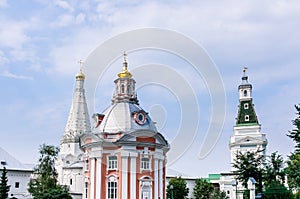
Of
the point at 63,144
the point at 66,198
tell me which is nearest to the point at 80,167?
the point at 63,144

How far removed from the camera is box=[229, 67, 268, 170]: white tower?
222 ft

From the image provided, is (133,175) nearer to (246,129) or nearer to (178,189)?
(178,189)

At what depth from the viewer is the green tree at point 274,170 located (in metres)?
41.3

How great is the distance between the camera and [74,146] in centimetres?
6919

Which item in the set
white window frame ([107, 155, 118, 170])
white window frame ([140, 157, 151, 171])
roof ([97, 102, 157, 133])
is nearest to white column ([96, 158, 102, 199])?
white window frame ([107, 155, 118, 170])

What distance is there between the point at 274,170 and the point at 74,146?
3749 centimetres

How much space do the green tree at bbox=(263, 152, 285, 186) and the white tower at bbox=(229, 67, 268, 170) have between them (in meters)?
22.2

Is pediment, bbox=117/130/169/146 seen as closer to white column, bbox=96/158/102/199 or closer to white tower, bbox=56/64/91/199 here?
white column, bbox=96/158/102/199

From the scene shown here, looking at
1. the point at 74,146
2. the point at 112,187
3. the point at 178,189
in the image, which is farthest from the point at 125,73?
the point at 74,146

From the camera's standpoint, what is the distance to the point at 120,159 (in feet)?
134

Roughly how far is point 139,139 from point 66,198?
31.8ft

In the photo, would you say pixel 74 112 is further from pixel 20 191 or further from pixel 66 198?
pixel 66 198

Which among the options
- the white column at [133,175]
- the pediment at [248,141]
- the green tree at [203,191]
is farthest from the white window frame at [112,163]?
the pediment at [248,141]

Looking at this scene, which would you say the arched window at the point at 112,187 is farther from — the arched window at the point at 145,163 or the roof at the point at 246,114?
the roof at the point at 246,114
